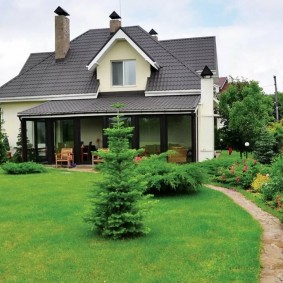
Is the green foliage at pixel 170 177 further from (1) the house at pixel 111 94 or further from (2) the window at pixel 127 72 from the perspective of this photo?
(2) the window at pixel 127 72

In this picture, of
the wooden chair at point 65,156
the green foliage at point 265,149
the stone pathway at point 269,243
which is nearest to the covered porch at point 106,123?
the wooden chair at point 65,156

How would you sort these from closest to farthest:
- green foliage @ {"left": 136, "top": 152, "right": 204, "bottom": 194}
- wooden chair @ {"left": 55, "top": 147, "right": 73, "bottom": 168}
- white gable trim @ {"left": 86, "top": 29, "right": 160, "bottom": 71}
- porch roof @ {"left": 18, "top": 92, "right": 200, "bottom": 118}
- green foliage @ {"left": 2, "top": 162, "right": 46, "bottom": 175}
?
green foliage @ {"left": 136, "top": 152, "right": 204, "bottom": 194}, green foliage @ {"left": 2, "top": 162, "right": 46, "bottom": 175}, porch roof @ {"left": 18, "top": 92, "right": 200, "bottom": 118}, wooden chair @ {"left": 55, "top": 147, "right": 73, "bottom": 168}, white gable trim @ {"left": 86, "top": 29, "right": 160, "bottom": 71}

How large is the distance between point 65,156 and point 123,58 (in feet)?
21.3

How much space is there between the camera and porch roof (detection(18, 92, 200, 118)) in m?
20.9

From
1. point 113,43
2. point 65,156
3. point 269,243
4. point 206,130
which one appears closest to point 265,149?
point 206,130

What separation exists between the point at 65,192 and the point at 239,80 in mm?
22105

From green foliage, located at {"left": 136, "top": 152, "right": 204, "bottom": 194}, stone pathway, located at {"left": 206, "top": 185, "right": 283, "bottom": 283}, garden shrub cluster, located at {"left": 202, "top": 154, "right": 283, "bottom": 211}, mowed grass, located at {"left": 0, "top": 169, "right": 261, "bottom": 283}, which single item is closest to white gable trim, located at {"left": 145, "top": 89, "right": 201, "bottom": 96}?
garden shrub cluster, located at {"left": 202, "top": 154, "right": 283, "bottom": 211}

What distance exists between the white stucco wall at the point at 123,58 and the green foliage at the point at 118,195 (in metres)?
16.0

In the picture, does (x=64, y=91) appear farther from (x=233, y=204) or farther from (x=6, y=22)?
(x=233, y=204)

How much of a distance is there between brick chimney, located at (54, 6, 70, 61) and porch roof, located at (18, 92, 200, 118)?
446cm

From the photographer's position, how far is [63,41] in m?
28.0

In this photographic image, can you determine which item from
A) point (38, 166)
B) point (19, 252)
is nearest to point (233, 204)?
point (19, 252)

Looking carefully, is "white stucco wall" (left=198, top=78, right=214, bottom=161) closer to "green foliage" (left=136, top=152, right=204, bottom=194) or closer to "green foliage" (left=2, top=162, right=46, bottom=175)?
"green foliage" (left=2, top=162, right=46, bottom=175)

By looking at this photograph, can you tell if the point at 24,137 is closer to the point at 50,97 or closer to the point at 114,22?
the point at 50,97
